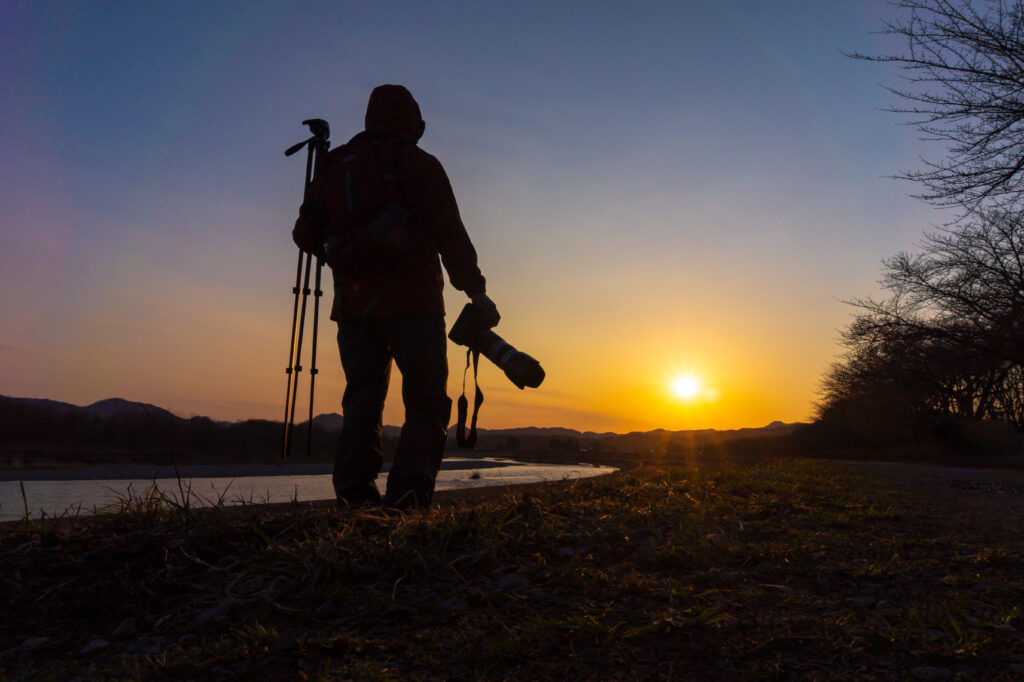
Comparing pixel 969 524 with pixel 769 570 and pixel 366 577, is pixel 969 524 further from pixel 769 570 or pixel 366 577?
pixel 366 577

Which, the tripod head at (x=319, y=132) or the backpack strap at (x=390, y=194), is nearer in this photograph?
the backpack strap at (x=390, y=194)

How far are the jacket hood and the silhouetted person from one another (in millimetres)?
15

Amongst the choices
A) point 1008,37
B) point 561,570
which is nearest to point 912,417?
point 1008,37

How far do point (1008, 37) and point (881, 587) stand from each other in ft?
37.9

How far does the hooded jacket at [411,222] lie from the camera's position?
4070 mm

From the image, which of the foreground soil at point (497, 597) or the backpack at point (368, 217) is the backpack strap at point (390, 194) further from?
the foreground soil at point (497, 597)

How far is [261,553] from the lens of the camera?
2.72m

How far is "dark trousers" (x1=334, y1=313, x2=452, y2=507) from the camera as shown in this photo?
13.1 ft

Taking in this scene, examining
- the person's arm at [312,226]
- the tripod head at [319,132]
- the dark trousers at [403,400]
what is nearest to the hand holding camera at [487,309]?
the dark trousers at [403,400]

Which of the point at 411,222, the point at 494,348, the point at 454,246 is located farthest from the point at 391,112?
the point at 494,348

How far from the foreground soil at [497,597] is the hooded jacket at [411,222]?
1342mm

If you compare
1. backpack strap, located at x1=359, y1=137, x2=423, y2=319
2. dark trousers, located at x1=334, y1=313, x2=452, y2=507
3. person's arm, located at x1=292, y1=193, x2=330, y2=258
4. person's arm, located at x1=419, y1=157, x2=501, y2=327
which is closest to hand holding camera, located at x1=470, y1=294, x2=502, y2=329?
person's arm, located at x1=419, y1=157, x2=501, y2=327

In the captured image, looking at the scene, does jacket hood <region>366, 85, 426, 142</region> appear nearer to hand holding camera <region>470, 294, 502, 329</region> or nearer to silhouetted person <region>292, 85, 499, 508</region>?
silhouetted person <region>292, 85, 499, 508</region>

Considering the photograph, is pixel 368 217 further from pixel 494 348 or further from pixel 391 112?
pixel 494 348
